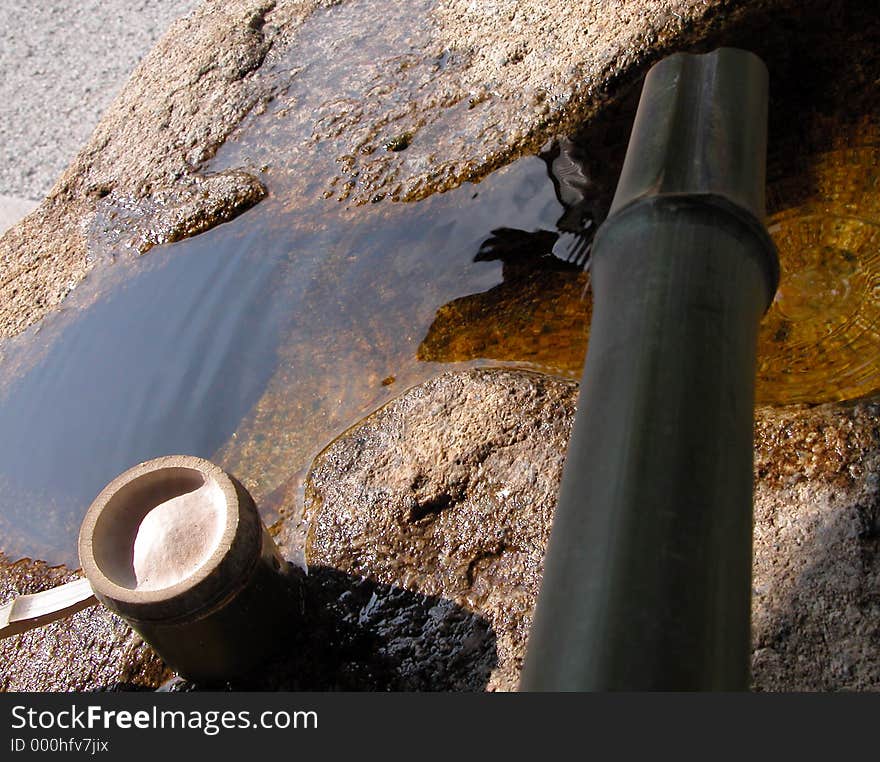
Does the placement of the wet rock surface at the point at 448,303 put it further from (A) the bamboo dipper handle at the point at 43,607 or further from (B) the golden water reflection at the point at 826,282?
(A) the bamboo dipper handle at the point at 43,607

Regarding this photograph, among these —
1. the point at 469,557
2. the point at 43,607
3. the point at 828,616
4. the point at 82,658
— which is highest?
the point at 43,607

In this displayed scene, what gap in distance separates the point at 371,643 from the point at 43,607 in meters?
1.12

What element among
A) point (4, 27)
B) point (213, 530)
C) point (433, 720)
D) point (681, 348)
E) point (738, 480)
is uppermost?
point (4, 27)

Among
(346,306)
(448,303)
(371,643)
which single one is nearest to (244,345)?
(346,306)

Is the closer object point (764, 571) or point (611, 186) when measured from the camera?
point (764, 571)

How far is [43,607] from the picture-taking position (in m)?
2.88

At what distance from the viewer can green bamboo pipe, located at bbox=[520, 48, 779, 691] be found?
1.27 m

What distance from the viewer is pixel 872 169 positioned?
3969 millimetres

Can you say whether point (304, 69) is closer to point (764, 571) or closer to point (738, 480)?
point (764, 571)

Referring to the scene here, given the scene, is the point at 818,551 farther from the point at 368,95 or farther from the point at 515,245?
the point at 368,95

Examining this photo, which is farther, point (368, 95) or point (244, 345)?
point (368, 95)

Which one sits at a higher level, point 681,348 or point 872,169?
point 681,348

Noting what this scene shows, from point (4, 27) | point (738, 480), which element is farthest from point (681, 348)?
point (4, 27)

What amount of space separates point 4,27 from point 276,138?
5623 mm
